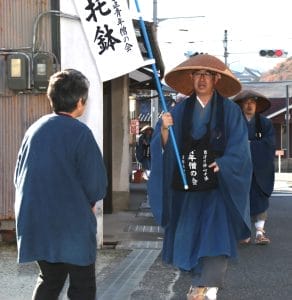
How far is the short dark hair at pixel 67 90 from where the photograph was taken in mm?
3564

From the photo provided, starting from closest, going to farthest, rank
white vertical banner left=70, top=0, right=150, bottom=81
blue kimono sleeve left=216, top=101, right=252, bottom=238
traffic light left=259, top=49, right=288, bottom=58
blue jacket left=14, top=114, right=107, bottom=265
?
blue jacket left=14, top=114, right=107, bottom=265, blue kimono sleeve left=216, top=101, right=252, bottom=238, white vertical banner left=70, top=0, right=150, bottom=81, traffic light left=259, top=49, right=288, bottom=58

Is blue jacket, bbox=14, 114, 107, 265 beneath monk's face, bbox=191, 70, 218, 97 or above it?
beneath

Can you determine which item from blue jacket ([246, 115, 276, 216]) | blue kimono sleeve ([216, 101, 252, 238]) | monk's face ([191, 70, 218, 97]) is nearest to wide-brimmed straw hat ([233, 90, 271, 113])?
blue jacket ([246, 115, 276, 216])

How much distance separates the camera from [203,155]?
4418 millimetres

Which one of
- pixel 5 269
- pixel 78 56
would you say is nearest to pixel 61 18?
pixel 78 56

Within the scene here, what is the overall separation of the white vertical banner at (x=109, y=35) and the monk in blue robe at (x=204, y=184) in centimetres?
204

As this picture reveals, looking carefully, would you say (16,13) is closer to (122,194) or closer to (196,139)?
(196,139)

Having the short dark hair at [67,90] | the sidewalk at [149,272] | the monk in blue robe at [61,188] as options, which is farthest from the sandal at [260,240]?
the short dark hair at [67,90]

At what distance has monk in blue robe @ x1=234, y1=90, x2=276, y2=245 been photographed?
7395mm

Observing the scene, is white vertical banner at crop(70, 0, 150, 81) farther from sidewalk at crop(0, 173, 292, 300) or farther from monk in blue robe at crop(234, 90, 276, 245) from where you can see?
sidewalk at crop(0, 173, 292, 300)

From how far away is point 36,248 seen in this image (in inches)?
139

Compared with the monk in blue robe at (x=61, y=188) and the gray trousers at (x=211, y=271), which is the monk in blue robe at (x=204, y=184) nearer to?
the gray trousers at (x=211, y=271)

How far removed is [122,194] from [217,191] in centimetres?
637

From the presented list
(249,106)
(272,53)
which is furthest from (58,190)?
(272,53)
